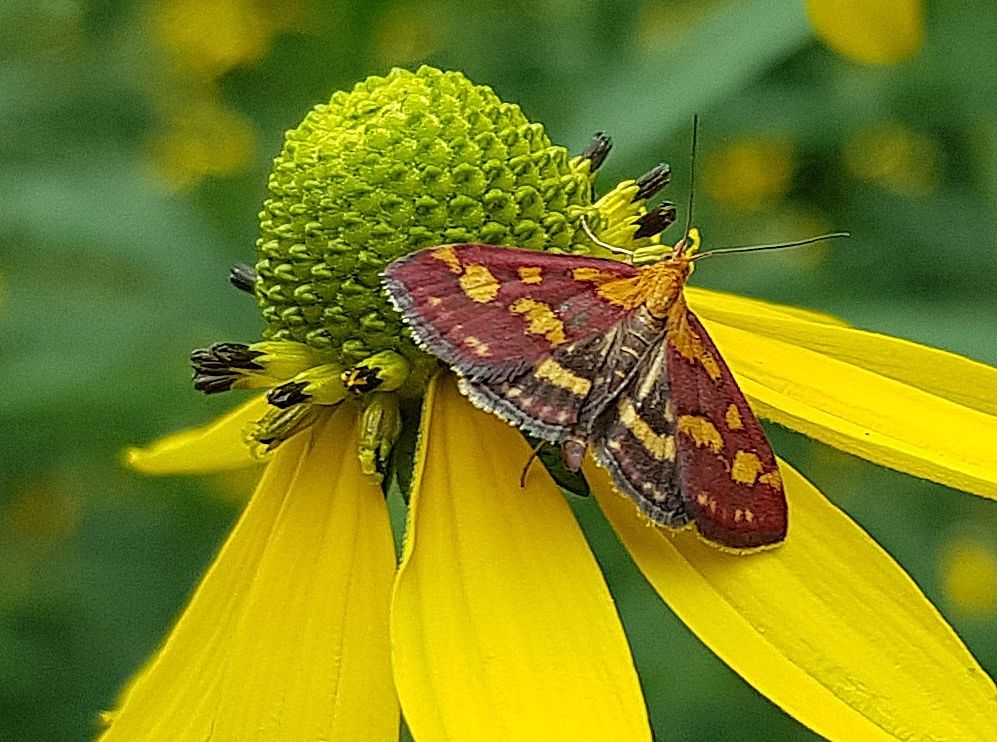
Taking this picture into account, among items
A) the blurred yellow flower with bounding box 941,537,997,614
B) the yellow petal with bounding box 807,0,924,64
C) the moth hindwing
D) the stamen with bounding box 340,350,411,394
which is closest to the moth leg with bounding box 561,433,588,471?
the moth hindwing

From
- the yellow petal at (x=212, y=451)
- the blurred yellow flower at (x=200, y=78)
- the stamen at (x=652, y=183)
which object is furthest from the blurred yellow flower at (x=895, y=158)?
the yellow petal at (x=212, y=451)

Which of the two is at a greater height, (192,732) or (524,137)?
(524,137)

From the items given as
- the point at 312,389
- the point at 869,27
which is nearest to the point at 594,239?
the point at 312,389

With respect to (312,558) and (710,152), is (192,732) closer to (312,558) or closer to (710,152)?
(312,558)

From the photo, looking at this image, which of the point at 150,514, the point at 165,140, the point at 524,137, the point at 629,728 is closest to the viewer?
the point at 629,728

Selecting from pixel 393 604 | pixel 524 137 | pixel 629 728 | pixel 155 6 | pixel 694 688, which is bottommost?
pixel 694 688

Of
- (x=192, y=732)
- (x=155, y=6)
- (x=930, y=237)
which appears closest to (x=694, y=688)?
(x=930, y=237)

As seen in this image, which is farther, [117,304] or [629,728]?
[117,304]
